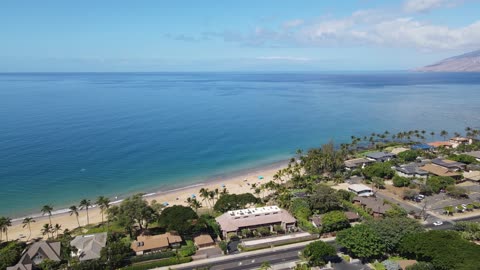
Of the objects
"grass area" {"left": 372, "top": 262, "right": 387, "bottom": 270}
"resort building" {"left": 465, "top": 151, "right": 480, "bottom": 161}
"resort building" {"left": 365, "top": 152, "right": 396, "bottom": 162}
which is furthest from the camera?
"resort building" {"left": 365, "top": 152, "right": 396, "bottom": 162}

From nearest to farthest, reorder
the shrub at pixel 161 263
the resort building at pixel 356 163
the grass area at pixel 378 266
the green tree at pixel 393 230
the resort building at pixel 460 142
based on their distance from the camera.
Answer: the grass area at pixel 378 266, the green tree at pixel 393 230, the shrub at pixel 161 263, the resort building at pixel 356 163, the resort building at pixel 460 142

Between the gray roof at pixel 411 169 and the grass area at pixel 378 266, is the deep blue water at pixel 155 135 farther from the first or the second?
the grass area at pixel 378 266

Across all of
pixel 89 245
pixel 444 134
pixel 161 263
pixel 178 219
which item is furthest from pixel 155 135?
pixel 444 134

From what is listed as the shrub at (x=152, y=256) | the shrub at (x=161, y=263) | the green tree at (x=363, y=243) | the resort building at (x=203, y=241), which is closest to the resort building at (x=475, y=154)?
the green tree at (x=363, y=243)

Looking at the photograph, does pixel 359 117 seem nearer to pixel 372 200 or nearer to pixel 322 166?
pixel 322 166

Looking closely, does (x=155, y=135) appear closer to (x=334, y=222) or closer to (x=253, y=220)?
(x=253, y=220)

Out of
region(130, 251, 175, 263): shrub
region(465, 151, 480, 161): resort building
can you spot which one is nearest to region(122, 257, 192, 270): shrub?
region(130, 251, 175, 263): shrub

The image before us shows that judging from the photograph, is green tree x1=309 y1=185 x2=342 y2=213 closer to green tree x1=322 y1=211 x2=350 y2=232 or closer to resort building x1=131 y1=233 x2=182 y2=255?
green tree x1=322 y1=211 x2=350 y2=232
